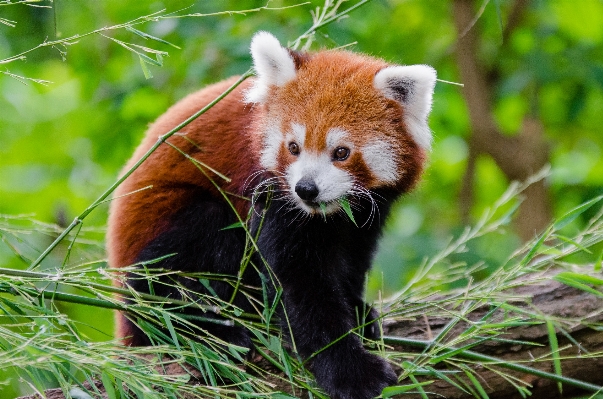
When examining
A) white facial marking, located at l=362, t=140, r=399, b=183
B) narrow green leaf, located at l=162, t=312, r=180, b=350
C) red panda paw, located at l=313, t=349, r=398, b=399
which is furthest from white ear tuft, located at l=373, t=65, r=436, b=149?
narrow green leaf, located at l=162, t=312, r=180, b=350

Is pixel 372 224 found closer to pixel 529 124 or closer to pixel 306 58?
pixel 306 58

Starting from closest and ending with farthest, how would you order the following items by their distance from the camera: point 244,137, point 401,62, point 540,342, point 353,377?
point 353,377 < point 540,342 < point 244,137 < point 401,62

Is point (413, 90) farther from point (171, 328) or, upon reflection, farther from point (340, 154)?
point (171, 328)

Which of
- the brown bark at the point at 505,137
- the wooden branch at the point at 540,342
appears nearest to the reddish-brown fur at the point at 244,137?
the wooden branch at the point at 540,342

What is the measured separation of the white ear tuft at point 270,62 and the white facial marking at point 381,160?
1.54ft

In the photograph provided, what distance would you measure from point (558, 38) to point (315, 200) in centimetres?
331

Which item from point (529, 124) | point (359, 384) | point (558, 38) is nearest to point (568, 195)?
point (529, 124)

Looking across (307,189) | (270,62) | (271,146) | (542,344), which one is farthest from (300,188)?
(542,344)

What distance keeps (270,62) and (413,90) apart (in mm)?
Answer: 609

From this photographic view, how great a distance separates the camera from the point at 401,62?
4188 millimetres

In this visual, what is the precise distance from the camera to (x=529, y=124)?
5359mm

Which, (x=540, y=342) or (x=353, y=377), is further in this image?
(x=540, y=342)

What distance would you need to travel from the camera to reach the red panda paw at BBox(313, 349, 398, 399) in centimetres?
264

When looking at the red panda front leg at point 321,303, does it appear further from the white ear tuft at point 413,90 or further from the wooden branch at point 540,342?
the white ear tuft at point 413,90
